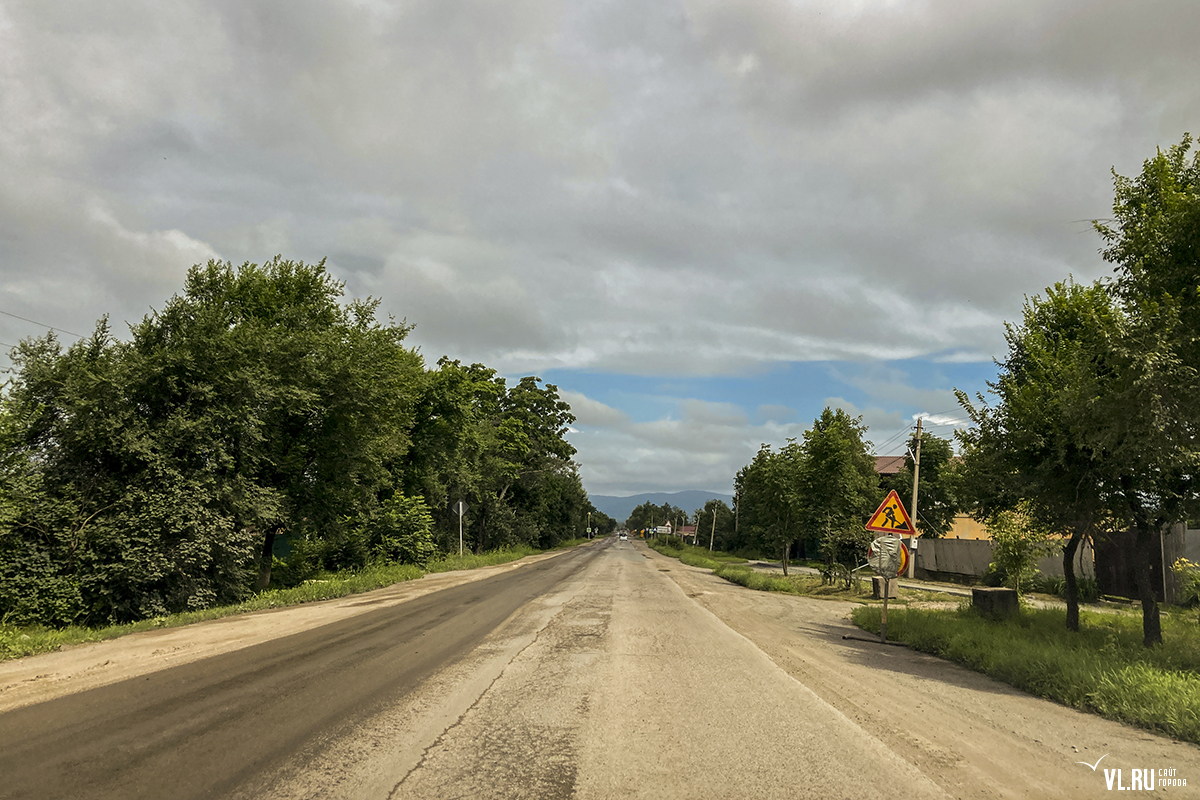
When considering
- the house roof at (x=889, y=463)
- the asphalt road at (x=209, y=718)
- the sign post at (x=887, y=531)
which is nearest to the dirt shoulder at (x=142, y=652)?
the asphalt road at (x=209, y=718)

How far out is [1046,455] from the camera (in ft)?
35.8

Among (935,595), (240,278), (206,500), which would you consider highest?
(240,278)

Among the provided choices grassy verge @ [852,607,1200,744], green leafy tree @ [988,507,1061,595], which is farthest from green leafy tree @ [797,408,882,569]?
grassy verge @ [852,607,1200,744]

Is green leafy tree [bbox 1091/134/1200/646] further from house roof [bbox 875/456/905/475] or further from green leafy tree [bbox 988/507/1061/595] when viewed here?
house roof [bbox 875/456/905/475]

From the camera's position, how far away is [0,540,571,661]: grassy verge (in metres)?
9.81

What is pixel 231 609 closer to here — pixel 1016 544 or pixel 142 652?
pixel 142 652

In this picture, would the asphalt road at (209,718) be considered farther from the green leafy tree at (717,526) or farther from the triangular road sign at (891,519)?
the green leafy tree at (717,526)

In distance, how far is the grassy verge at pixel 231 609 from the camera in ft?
32.2

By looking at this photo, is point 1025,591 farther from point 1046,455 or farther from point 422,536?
point 422,536

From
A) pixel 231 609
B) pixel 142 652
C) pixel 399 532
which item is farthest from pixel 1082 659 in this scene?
pixel 399 532

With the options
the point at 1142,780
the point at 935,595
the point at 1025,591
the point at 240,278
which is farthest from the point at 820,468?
the point at 240,278

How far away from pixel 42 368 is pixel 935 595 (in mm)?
27541

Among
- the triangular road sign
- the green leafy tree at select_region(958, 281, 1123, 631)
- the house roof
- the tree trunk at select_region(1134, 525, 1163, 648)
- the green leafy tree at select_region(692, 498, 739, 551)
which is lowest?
the green leafy tree at select_region(692, 498, 739, 551)

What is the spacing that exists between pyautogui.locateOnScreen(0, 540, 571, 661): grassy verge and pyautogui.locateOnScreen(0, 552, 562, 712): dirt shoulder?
0.35m
